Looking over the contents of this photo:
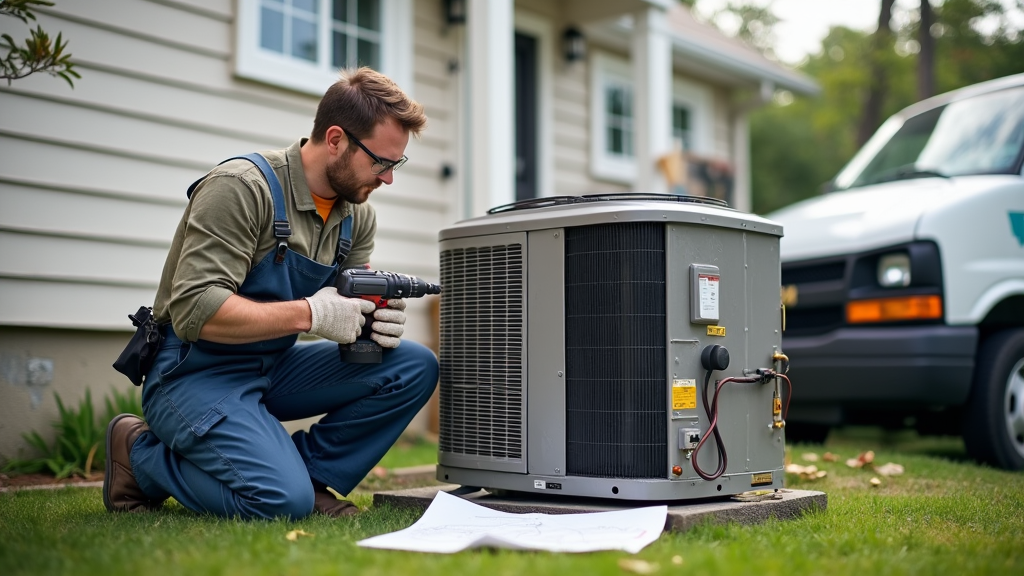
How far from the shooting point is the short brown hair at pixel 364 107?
310 cm

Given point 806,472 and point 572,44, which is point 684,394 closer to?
point 806,472

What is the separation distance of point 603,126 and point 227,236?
602 centimetres

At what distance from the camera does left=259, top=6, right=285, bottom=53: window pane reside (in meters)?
5.57

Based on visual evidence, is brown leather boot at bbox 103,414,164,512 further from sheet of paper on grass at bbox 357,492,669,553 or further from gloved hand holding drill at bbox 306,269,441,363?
sheet of paper on grass at bbox 357,492,669,553

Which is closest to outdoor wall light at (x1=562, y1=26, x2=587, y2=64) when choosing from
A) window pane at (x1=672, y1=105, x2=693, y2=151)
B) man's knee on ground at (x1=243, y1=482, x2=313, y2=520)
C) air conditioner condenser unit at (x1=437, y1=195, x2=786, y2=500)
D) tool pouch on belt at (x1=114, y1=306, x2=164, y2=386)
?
Result: window pane at (x1=672, y1=105, x2=693, y2=151)

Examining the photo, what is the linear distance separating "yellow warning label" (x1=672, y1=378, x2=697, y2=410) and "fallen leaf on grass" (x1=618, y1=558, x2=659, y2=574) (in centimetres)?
81

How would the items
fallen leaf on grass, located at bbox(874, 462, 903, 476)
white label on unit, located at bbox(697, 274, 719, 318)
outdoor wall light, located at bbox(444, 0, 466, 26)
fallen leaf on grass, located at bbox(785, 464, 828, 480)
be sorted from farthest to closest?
outdoor wall light, located at bbox(444, 0, 466, 26)
fallen leaf on grass, located at bbox(874, 462, 903, 476)
fallen leaf on grass, located at bbox(785, 464, 828, 480)
white label on unit, located at bbox(697, 274, 719, 318)

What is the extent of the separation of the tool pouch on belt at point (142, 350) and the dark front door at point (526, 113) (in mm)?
5063

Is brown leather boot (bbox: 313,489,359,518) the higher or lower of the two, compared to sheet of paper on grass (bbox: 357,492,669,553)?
lower

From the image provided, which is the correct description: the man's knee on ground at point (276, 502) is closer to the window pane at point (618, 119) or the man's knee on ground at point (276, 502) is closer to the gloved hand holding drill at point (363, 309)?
the gloved hand holding drill at point (363, 309)

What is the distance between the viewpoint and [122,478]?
3.06 meters

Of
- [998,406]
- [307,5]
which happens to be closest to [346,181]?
[307,5]

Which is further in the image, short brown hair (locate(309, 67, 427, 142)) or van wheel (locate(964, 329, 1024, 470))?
van wheel (locate(964, 329, 1024, 470))

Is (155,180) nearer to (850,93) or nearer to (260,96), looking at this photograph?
(260,96)
